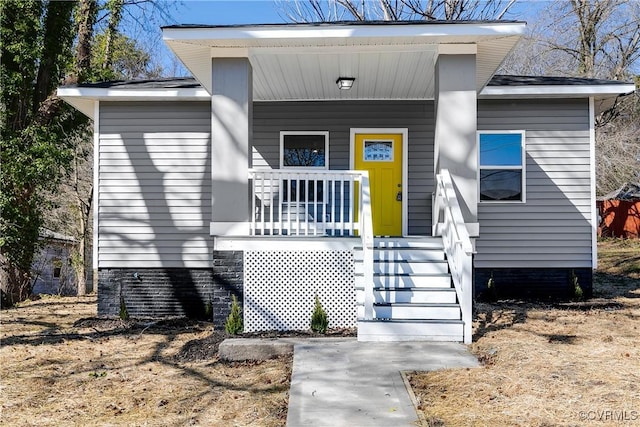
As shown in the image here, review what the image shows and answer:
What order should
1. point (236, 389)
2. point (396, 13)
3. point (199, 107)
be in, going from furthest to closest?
1. point (396, 13)
2. point (199, 107)
3. point (236, 389)

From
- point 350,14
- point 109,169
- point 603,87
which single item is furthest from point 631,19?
point 109,169

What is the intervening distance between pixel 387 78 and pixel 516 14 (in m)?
12.9

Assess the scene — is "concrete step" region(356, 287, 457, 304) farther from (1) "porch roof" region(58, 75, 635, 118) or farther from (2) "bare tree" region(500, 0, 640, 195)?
(2) "bare tree" region(500, 0, 640, 195)

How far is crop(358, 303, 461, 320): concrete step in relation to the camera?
551cm

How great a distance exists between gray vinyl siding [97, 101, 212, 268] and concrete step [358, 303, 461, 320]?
383 centimetres

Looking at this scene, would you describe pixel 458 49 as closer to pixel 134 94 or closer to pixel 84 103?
pixel 134 94

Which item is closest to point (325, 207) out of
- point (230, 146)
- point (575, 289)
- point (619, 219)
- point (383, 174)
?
point (230, 146)

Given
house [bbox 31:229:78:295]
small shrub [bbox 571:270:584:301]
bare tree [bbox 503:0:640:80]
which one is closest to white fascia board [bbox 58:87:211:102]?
small shrub [bbox 571:270:584:301]

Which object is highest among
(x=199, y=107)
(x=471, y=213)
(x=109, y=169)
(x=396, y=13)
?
(x=396, y=13)

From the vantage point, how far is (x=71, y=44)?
37.5 feet

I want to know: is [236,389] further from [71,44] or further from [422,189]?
[71,44]

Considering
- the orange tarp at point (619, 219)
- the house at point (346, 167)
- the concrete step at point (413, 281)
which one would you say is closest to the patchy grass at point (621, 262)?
the orange tarp at point (619, 219)

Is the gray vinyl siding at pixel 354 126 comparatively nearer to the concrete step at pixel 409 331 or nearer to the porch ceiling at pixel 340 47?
the porch ceiling at pixel 340 47

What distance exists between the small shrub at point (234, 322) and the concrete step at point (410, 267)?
1402 millimetres
